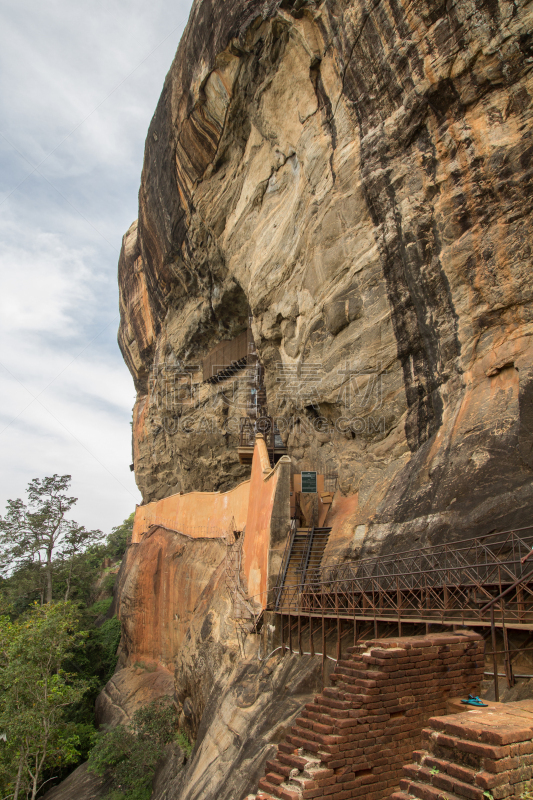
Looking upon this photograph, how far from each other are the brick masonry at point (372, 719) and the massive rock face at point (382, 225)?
Answer: 3.02 metres

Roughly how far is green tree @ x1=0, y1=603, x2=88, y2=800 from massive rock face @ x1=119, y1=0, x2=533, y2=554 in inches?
428

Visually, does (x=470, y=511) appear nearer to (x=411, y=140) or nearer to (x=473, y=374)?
(x=473, y=374)

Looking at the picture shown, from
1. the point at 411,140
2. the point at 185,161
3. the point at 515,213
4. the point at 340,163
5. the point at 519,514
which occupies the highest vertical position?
the point at 185,161

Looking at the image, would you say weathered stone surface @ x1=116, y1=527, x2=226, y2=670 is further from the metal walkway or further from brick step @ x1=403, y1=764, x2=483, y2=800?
brick step @ x1=403, y1=764, x2=483, y2=800

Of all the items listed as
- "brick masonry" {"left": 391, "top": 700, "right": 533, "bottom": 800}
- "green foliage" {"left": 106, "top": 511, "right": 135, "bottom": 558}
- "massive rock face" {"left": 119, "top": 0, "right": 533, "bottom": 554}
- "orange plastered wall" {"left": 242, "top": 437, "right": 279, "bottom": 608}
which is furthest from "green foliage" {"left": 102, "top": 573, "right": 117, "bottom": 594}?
"brick masonry" {"left": 391, "top": 700, "right": 533, "bottom": 800}

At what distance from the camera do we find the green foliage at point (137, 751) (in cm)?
1548

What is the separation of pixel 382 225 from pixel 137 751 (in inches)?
632

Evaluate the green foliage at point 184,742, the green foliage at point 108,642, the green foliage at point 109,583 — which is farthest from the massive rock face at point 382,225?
the green foliage at point 109,583

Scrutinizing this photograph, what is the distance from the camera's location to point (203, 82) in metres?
19.1

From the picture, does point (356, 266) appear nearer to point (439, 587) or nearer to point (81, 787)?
point (439, 587)

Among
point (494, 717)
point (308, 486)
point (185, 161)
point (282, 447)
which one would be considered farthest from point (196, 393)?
point (494, 717)

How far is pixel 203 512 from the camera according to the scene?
21.5 m

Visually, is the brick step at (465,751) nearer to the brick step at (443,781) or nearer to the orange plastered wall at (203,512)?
the brick step at (443,781)

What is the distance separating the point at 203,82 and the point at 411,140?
1041cm
